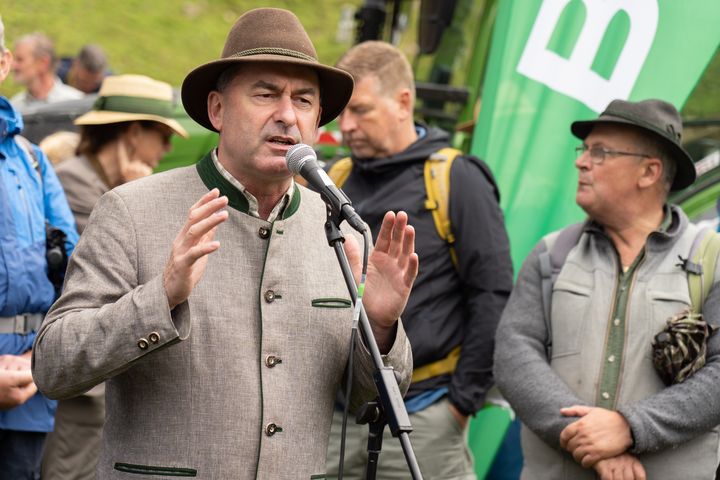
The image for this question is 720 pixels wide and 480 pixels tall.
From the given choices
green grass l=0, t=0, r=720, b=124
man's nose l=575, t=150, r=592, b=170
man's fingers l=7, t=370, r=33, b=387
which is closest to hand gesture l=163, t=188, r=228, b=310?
man's fingers l=7, t=370, r=33, b=387

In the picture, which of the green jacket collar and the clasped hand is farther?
the clasped hand

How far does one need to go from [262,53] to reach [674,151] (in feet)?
6.56

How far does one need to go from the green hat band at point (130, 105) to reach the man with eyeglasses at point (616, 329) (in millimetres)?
2277

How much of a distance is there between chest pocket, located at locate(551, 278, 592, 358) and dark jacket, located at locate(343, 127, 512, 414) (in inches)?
15.7

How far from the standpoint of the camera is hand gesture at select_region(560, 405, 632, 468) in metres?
3.90

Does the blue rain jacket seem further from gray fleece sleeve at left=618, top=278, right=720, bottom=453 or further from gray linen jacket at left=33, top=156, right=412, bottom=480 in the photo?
gray fleece sleeve at left=618, top=278, right=720, bottom=453

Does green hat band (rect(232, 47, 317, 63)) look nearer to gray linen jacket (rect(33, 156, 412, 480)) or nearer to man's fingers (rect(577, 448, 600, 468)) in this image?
gray linen jacket (rect(33, 156, 412, 480))

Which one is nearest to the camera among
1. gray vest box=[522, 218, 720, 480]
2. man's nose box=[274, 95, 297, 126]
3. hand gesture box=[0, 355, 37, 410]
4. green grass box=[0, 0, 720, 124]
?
man's nose box=[274, 95, 297, 126]

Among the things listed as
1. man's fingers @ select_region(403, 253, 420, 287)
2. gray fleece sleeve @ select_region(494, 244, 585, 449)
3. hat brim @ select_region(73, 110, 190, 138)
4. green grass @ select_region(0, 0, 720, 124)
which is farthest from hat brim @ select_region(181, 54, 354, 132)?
green grass @ select_region(0, 0, 720, 124)

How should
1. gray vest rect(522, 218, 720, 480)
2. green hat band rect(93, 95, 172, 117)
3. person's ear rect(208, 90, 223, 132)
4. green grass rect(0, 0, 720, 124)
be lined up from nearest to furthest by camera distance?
person's ear rect(208, 90, 223, 132) < gray vest rect(522, 218, 720, 480) < green hat band rect(93, 95, 172, 117) < green grass rect(0, 0, 720, 124)

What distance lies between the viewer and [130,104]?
554 centimetres

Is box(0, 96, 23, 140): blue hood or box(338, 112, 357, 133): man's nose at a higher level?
box(338, 112, 357, 133): man's nose

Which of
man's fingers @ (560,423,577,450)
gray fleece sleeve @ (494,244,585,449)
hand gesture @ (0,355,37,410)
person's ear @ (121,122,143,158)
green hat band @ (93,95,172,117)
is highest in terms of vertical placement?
green hat band @ (93,95,172,117)

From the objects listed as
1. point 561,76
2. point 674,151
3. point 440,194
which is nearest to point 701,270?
point 674,151
